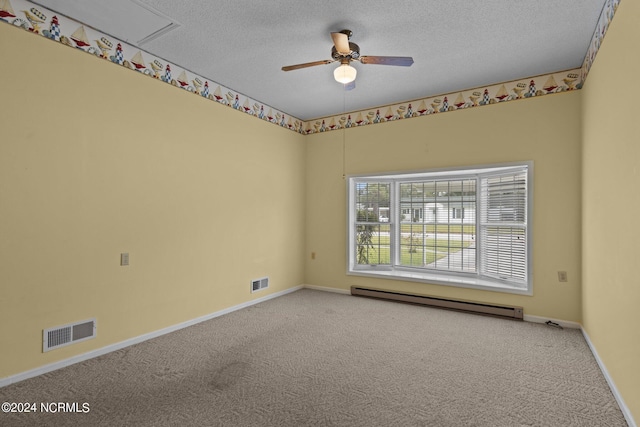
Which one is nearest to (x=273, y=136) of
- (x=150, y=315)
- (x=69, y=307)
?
(x=150, y=315)

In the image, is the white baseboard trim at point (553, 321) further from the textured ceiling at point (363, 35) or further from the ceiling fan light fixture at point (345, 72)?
the ceiling fan light fixture at point (345, 72)

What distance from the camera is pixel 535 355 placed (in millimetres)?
2854

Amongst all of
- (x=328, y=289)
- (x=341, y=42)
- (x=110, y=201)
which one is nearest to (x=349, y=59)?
(x=341, y=42)

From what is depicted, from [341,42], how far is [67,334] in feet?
10.8

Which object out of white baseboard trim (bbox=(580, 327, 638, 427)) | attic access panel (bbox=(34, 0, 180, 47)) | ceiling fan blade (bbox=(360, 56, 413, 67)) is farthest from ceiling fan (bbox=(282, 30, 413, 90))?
white baseboard trim (bbox=(580, 327, 638, 427))

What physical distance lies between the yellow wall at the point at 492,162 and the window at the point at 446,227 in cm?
13

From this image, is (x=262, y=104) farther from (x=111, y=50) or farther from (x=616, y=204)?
(x=616, y=204)

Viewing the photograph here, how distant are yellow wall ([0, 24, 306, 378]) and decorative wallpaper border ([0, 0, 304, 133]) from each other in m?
0.08

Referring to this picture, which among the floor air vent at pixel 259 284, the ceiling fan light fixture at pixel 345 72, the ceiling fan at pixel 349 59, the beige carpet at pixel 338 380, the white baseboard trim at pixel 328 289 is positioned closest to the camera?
the beige carpet at pixel 338 380

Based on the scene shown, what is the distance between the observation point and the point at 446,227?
4668 mm

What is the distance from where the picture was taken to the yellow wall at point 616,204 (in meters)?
1.88

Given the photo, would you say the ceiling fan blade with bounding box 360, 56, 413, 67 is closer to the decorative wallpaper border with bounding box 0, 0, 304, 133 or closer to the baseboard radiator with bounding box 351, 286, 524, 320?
the decorative wallpaper border with bounding box 0, 0, 304, 133

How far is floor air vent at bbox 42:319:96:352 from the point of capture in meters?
2.53

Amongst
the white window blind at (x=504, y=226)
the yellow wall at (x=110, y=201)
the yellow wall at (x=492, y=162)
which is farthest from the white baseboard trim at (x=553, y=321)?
the yellow wall at (x=110, y=201)
